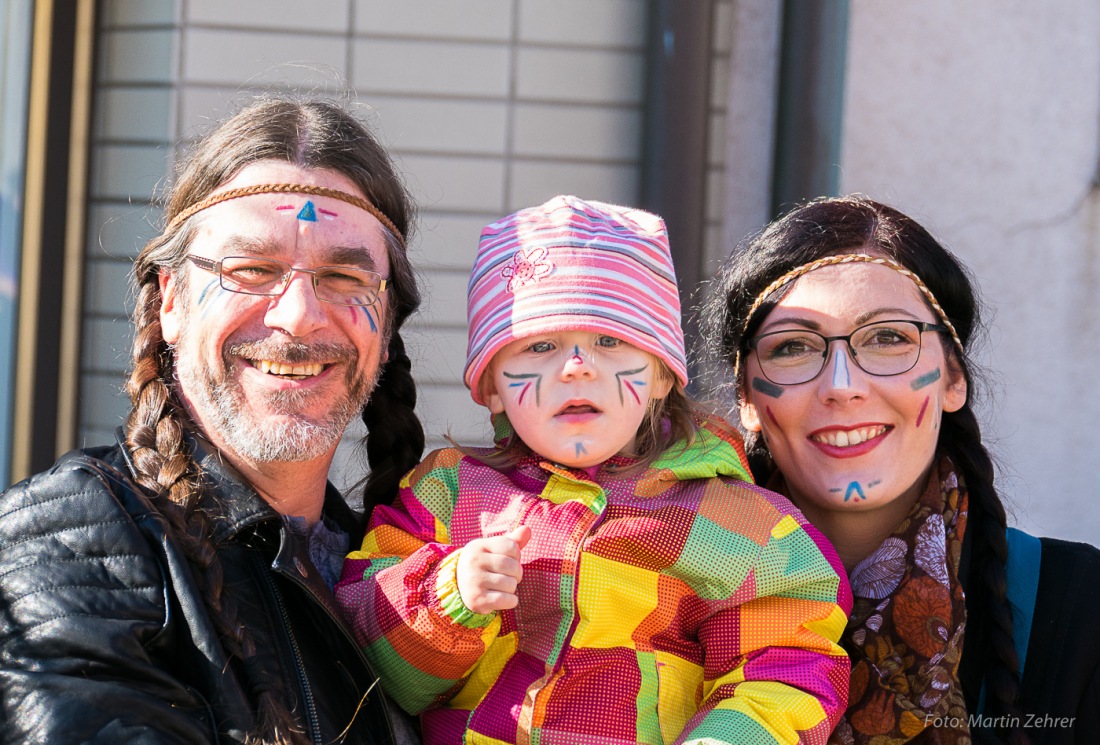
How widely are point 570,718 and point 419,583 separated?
375 mm

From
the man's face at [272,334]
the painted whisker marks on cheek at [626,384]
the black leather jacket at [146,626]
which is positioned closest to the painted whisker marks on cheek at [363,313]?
the man's face at [272,334]

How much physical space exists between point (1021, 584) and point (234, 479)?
5.40ft

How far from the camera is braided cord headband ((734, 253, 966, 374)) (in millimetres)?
2650

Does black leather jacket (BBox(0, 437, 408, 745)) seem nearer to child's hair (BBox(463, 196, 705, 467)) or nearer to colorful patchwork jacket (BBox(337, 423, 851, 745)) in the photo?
colorful patchwork jacket (BBox(337, 423, 851, 745))

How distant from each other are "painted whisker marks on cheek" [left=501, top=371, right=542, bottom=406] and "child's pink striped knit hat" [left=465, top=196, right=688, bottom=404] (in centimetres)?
8

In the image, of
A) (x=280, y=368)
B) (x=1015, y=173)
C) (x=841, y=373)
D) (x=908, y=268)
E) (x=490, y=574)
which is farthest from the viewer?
(x=1015, y=173)

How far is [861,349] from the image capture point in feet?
8.59

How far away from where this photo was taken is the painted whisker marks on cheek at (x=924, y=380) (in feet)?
8.55

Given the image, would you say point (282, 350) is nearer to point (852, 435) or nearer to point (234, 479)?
point (234, 479)

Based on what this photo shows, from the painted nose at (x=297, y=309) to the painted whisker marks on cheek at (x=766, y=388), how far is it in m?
0.97

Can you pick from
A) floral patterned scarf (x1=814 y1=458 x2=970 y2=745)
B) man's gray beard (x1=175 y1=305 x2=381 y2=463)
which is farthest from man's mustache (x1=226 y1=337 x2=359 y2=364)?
floral patterned scarf (x1=814 y1=458 x2=970 y2=745)

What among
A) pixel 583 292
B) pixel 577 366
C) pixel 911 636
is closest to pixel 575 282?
pixel 583 292

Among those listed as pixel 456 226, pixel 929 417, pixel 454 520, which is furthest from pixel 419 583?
pixel 456 226

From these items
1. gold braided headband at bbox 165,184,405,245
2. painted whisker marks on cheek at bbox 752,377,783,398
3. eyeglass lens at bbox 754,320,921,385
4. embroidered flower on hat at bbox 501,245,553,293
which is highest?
gold braided headband at bbox 165,184,405,245
